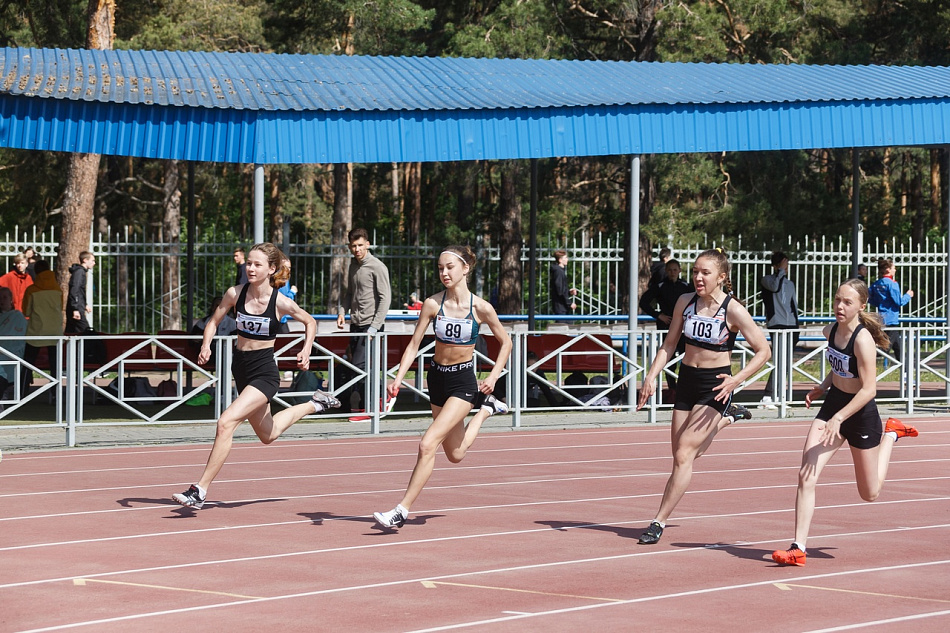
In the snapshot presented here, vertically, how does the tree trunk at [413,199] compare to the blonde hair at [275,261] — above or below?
above

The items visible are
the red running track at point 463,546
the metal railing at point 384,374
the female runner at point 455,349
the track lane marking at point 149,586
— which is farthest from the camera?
the metal railing at point 384,374

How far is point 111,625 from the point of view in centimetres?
618

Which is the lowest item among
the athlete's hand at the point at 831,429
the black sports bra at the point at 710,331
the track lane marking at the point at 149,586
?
the track lane marking at the point at 149,586

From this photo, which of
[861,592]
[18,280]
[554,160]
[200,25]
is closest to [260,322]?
[861,592]

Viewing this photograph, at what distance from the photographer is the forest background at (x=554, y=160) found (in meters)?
34.1

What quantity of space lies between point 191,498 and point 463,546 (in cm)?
220

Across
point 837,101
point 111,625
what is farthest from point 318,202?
point 111,625

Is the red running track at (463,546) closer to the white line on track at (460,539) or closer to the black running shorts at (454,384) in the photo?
the white line on track at (460,539)

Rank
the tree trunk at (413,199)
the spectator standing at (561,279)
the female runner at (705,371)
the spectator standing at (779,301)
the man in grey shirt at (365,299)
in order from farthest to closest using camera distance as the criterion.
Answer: the tree trunk at (413,199) → the spectator standing at (561,279) → the spectator standing at (779,301) → the man in grey shirt at (365,299) → the female runner at (705,371)

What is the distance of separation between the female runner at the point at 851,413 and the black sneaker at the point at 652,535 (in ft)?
2.80

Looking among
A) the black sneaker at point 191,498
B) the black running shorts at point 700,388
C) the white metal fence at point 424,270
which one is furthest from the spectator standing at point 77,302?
the black running shorts at point 700,388

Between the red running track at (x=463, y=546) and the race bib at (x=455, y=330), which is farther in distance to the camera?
the race bib at (x=455, y=330)

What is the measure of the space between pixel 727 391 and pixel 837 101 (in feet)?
33.4

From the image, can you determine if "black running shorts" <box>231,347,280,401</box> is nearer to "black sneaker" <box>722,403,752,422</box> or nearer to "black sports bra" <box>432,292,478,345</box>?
"black sports bra" <box>432,292,478,345</box>
